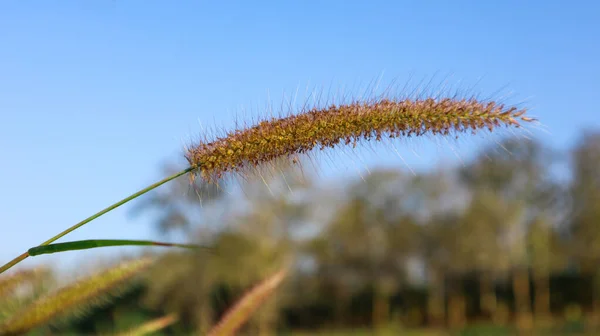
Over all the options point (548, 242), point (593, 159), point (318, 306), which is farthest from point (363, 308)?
point (593, 159)

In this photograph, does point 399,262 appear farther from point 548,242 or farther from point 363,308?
point 548,242

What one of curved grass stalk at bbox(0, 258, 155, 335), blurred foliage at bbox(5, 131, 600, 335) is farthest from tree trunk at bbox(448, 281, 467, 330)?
curved grass stalk at bbox(0, 258, 155, 335)

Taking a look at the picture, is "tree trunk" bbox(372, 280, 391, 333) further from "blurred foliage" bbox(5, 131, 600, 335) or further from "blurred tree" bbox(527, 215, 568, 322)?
"blurred tree" bbox(527, 215, 568, 322)

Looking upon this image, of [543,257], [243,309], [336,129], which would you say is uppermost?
[543,257]

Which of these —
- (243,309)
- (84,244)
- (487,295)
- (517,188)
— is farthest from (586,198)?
(84,244)

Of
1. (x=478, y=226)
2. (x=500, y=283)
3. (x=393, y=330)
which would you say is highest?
(x=478, y=226)

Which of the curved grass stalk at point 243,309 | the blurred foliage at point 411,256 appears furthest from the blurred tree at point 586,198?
the curved grass stalk at point 243,309

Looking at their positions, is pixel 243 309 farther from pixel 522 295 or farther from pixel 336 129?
pixel 522 295
